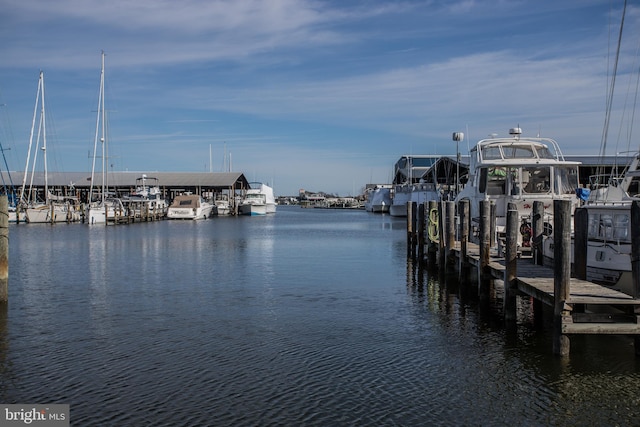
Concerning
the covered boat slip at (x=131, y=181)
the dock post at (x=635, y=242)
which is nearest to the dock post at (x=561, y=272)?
the dock post at (x=635, y=242)

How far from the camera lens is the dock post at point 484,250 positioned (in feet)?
55.4

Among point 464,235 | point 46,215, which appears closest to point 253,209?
point 46,215

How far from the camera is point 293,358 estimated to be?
12523 mm

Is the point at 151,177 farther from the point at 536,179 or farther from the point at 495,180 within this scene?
the point at 536,179

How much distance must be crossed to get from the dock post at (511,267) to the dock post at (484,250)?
2.22m

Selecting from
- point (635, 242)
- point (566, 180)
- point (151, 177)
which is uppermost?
point (151, 177)

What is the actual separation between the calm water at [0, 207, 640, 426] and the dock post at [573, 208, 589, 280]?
1.52 metres

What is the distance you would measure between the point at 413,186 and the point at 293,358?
68.6 metres

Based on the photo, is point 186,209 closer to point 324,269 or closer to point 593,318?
point 324,269

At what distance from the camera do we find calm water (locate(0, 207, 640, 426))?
973 centimetres

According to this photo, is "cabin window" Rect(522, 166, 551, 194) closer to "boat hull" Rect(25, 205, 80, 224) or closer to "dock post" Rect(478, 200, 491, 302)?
"dock post" Rect(478, 200, 491, 302)

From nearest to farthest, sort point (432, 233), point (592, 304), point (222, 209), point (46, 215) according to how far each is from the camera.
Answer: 1. point (592, 304)
2. point (432, 233)
3. point (46, 215)
4. point (222, 209)

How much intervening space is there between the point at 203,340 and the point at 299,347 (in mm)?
2268

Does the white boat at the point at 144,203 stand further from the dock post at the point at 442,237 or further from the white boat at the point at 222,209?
the dock post at the point at 442,237
